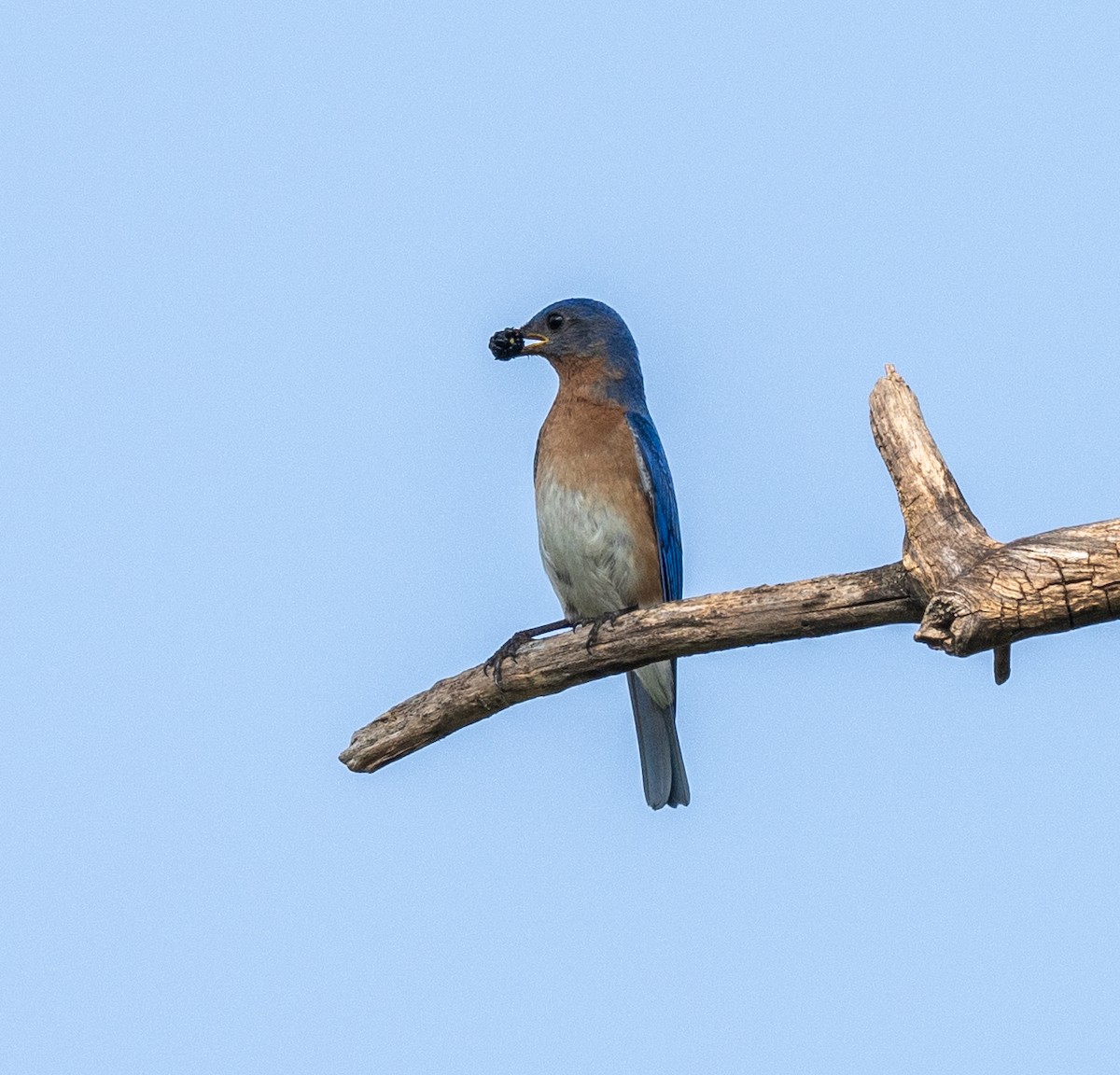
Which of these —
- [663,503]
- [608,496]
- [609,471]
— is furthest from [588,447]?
[663,503]

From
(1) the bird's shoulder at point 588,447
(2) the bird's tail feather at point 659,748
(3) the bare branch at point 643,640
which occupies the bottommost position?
(2) the bird's tail feather at point 659,748

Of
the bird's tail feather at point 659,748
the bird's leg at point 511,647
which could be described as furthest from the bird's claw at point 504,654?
the bird's tail feather at point 659,748

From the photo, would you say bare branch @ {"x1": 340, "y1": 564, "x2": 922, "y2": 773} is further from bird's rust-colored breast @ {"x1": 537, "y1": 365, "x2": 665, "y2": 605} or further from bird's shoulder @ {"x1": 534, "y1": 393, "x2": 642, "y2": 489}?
bird's shoulder @ {"x1": 534, "y1": 393, "x2": 642, "y2": 489}

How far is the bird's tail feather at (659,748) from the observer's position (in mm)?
10289

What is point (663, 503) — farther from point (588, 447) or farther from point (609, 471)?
point (588, 447)

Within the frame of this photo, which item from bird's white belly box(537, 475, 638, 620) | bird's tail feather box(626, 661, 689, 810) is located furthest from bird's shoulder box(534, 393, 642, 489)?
bird's tail feather box(626, 661, 689, 810)

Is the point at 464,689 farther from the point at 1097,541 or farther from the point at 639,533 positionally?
the point at 1097,541

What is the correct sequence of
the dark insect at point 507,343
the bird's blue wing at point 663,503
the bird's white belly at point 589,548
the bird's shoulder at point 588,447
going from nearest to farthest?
the bird's white belly at point 589,548 → the bird's shoulder at point 588,447 → the bird's blue wing at point 663,503 → the dark insect at point 507,343

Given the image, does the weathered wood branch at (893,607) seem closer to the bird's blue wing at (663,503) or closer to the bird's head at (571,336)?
the bird's blue wing at (663,503)

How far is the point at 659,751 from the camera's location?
1034 cm

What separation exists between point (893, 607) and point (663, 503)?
9.86 feet

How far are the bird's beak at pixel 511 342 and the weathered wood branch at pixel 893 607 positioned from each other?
2865mm

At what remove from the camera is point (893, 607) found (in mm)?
6898

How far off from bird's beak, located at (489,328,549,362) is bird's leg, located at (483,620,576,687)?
2.27m
